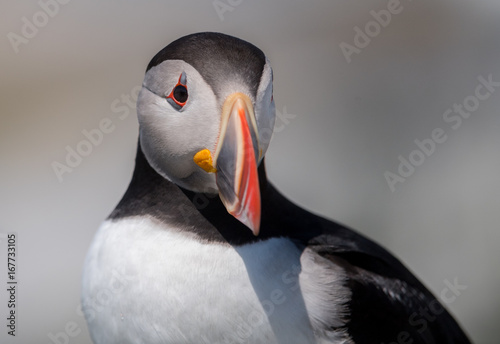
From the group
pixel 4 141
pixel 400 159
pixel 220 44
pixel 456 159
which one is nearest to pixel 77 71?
pixel 4 141

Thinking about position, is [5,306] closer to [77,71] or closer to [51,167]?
[51,167]

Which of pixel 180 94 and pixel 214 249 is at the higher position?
pixel 180 94

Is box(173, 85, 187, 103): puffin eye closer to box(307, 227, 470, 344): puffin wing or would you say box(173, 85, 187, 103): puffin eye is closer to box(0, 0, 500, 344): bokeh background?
Result: box(307, 227, 470, 344): puffin wing

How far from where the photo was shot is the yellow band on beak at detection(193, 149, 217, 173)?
2.12 meters

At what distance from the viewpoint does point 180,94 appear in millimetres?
2197

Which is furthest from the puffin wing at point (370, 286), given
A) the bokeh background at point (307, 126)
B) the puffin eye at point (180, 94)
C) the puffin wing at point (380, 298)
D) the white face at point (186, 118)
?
the bokeh background at point (307, 126)

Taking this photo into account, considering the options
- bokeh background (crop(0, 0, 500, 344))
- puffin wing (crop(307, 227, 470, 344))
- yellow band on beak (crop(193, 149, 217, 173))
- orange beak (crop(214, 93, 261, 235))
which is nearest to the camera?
orange beak (crop(214, 93, 261, 235))

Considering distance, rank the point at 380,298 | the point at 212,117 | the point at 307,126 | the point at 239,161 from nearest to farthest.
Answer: the point at 239,161, the point at 212,117, the point at 380,298, the point at 307,126

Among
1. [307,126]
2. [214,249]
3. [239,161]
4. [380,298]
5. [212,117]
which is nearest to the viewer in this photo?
[239,161]

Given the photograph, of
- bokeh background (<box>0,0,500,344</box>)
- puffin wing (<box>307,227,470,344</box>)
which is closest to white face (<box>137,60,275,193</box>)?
puffin wing (<box>307,227,470,344</box>)

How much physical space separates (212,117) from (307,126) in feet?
12.5

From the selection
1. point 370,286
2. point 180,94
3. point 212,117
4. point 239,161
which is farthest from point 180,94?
point 370,286

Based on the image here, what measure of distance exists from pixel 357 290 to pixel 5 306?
10.7 ft

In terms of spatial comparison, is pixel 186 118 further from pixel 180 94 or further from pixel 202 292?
pixel 202 292
